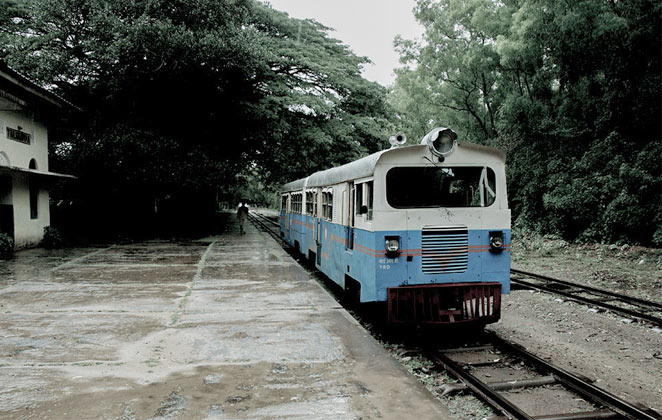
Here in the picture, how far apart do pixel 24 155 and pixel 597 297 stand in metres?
17.8

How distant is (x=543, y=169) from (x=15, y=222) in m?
20.7

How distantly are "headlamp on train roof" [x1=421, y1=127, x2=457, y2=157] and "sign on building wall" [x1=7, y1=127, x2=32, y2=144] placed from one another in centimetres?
1471

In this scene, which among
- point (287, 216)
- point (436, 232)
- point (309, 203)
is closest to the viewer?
point (436, 232)

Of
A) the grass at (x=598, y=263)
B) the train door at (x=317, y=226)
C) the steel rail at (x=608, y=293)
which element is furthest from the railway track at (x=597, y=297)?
the train door at (x=317, y=226)

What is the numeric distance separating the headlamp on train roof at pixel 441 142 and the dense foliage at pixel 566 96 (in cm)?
1218

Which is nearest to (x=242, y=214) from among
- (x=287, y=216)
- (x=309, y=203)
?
(x=287, y=216)

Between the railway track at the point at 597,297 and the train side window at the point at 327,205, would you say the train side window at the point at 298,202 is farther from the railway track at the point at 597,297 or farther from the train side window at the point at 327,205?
the railway track at the point at 597,297

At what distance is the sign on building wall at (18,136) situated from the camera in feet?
52.7

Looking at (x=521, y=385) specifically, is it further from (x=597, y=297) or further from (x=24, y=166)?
(x=24, y=166)

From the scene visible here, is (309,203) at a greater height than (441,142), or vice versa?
(441,142)

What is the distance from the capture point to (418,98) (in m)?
29.5

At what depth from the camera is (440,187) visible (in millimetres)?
7133

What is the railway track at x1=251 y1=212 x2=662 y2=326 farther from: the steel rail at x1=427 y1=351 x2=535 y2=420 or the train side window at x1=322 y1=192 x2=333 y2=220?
the train side window at x1=322 y1=192 x2=333 y2=220

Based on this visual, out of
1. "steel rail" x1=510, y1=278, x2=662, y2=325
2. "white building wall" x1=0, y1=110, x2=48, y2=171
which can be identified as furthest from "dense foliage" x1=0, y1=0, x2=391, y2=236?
"steel rail" x1=510, y1=278, x2=662, y2=325
